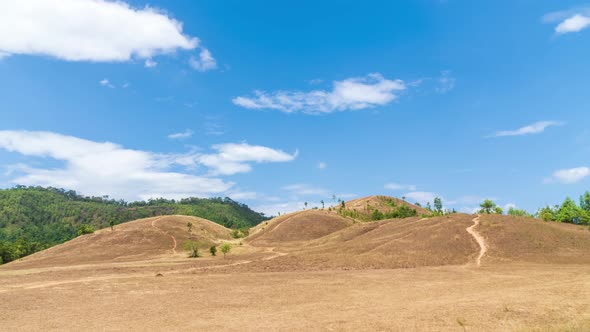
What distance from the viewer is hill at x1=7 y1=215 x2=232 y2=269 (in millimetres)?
92938

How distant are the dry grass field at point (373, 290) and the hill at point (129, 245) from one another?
136 ft

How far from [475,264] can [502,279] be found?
15352mm

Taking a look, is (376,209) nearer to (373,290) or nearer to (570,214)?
(570,214)

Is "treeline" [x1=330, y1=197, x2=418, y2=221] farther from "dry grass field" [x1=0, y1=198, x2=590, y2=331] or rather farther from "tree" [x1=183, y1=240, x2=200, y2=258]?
"tree" [x1=183, y1=240, x2=200, y2=258]

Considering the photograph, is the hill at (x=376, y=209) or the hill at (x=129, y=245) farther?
the hill at (x=376, y=209)

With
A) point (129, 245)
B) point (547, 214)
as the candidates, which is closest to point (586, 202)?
point (547, 214)

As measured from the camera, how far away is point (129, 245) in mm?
108250

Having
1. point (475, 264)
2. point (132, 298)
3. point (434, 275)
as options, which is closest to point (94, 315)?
point (132, 298)

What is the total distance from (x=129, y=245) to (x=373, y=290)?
91816 millimetres

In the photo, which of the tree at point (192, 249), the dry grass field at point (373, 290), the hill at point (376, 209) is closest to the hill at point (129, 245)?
the tree at point (192, 249)

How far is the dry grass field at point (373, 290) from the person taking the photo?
24469mm

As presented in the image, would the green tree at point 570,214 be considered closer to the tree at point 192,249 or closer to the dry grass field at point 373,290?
the dry grass field at point 373,290

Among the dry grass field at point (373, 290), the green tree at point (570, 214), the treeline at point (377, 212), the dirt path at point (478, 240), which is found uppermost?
the treeline at point (377, 212)

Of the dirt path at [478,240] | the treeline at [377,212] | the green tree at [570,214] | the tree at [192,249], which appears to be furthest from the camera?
the treeline at [377,212]
